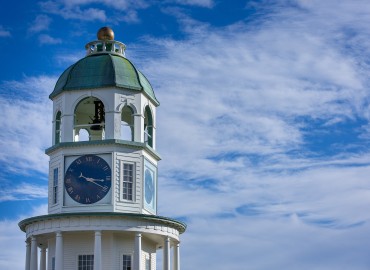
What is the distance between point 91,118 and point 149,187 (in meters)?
8.50

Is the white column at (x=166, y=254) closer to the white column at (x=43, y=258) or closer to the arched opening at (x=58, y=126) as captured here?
the white column at (x=43, y=258)

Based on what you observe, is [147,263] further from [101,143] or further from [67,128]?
[67,128]

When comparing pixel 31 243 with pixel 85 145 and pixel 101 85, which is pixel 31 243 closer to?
→ pixel 85 145

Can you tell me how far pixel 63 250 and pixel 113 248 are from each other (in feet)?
10.9

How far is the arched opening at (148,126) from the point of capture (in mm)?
67000

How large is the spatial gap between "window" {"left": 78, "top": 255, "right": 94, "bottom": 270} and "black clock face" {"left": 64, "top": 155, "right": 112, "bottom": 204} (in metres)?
3.65

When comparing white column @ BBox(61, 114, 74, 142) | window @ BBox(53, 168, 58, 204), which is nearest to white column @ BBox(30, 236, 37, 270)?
window @ BBox(53, 168, 58, 204)

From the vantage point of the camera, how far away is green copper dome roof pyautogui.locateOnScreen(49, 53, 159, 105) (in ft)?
213

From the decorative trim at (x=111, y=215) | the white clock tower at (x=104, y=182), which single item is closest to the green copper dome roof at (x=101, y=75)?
the white clock tower at (x=104, y=182)

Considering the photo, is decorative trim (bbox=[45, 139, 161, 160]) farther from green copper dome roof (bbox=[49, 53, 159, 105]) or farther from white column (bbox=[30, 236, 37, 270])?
white column (bbox=[30, 236, 37, 270])

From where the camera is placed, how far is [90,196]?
6228 cm

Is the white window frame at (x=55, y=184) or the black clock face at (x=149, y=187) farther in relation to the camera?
the black clock face at (x=149, y=187)

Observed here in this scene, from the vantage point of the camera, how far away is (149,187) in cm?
6494

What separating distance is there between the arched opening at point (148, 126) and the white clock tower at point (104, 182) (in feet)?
0.09
